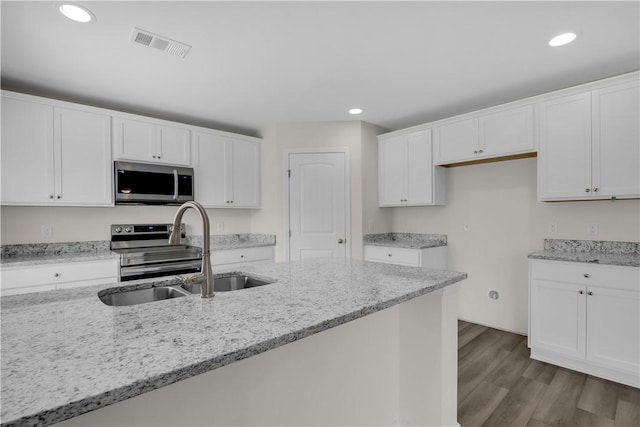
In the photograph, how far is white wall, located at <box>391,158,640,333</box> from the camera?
3008 millimetres

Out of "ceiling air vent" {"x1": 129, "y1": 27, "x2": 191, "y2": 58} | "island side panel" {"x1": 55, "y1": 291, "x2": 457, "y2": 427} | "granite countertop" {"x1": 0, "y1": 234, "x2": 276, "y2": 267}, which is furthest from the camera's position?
"granite countertop" {"x1": 0, "y1": 234, "x2": 276, "y2": 267}

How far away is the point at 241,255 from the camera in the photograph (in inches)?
152

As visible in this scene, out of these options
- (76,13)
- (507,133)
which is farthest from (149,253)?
(507,133)

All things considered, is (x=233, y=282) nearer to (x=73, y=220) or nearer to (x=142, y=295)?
(x=142, y=295)

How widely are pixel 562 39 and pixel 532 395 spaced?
2.47m

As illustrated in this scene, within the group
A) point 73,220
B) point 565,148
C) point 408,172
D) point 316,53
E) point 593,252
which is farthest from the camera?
point 408,172

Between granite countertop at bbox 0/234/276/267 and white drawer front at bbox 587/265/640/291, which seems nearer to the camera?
white drawer front at bbox 587/265/640/291

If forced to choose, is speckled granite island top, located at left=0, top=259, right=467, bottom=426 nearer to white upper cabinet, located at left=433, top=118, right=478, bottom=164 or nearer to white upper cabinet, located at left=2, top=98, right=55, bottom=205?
white upper cabinet, located at left=2, top=98, right=55, bottom=205

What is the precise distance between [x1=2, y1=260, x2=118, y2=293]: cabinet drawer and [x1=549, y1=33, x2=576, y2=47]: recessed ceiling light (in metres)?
3.90

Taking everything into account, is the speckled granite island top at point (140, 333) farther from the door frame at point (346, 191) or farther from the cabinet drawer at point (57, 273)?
the door frame at point (346, 191)

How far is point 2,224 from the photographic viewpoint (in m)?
2.87

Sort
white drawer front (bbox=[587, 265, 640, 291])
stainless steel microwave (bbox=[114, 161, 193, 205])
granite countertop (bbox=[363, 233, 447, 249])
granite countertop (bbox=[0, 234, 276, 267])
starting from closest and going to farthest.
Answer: white drawer front (bbox=[587, 265, 640, 291]), granite countertop (bbox=[0, 234, 276, 267]), stainless steel microwave (bbox=[114, 161, 193, 205]), granite countertop (bbox=[363, 233, 447, 249])

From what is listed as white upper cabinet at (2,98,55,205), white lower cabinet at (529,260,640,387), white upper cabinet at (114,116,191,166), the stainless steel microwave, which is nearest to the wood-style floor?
white lower cabinet at (529,260,640,387)

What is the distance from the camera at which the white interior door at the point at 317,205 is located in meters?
4.03
